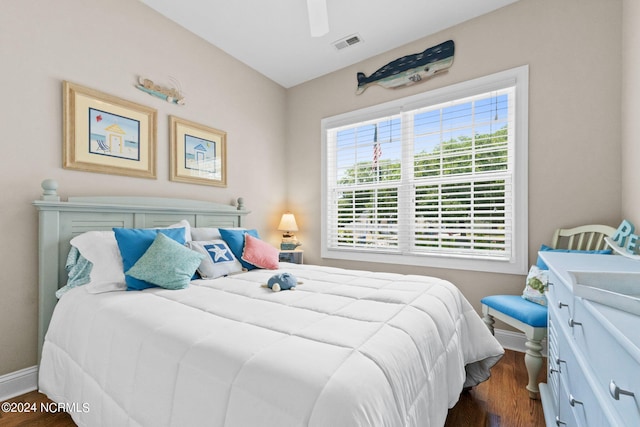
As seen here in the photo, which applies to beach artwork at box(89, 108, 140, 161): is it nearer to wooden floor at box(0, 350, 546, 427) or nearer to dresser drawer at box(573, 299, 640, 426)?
wooden floor at box(0, 350, 546, 427)

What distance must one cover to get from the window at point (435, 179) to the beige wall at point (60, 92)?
1407 mm

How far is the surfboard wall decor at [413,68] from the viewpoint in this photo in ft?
9.31

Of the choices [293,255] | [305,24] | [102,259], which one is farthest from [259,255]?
[305,24]

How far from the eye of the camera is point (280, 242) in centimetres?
396

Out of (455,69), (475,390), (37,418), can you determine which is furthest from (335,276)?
(455,69)

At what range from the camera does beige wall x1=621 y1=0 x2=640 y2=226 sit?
1808 mm

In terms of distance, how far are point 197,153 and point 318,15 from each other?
1.82 m

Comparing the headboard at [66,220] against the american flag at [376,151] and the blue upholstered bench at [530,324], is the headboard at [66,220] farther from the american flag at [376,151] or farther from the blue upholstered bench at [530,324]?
the blue upholstered bench at [530,324]

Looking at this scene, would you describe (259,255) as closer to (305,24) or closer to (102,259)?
(102,259)

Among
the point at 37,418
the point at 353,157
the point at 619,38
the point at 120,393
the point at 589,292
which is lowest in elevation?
the point at 37,418

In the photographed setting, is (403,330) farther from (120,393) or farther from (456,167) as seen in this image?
(456,167)

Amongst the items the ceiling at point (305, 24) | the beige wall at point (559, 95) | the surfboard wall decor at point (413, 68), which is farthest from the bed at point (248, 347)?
the surfboard wall decor at point (413, 68)

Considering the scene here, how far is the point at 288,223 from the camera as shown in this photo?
3.77 meters

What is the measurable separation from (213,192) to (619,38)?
363cm
